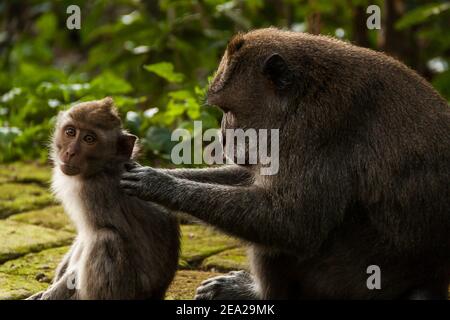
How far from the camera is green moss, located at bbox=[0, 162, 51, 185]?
777cm

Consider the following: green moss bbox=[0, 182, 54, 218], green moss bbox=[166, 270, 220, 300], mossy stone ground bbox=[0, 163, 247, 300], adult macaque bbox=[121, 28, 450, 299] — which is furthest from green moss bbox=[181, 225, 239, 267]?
adult macaque bbox=[121, 28, 450, 299]

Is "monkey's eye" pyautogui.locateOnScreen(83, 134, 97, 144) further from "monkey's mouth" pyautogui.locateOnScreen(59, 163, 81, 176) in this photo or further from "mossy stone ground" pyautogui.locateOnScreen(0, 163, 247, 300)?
"mossy stone ground" pyautogui.locateOnScreen(0, 163, 247, 300)

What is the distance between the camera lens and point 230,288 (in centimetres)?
504

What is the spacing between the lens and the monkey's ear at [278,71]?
444 centimetres

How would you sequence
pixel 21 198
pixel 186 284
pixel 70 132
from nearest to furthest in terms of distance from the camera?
pixel 70 132 → pixel 186 284 → pixel 21 198

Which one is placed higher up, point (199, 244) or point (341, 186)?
point (341, 186)

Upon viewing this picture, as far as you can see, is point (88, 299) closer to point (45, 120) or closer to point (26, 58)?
point (45, 120)

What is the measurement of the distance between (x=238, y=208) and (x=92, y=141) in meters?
0.89

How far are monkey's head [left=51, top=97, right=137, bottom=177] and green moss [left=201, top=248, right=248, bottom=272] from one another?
54.5 inches

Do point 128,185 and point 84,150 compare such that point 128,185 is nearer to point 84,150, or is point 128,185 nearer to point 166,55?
point 84,150

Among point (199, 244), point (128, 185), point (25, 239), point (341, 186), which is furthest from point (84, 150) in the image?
point (199, 244)

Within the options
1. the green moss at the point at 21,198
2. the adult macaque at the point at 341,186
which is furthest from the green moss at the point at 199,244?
the adult macaque at the point at 341,186

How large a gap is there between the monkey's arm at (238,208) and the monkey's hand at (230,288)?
68cm

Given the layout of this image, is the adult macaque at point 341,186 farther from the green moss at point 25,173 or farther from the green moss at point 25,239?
the green moss at point 25,173
